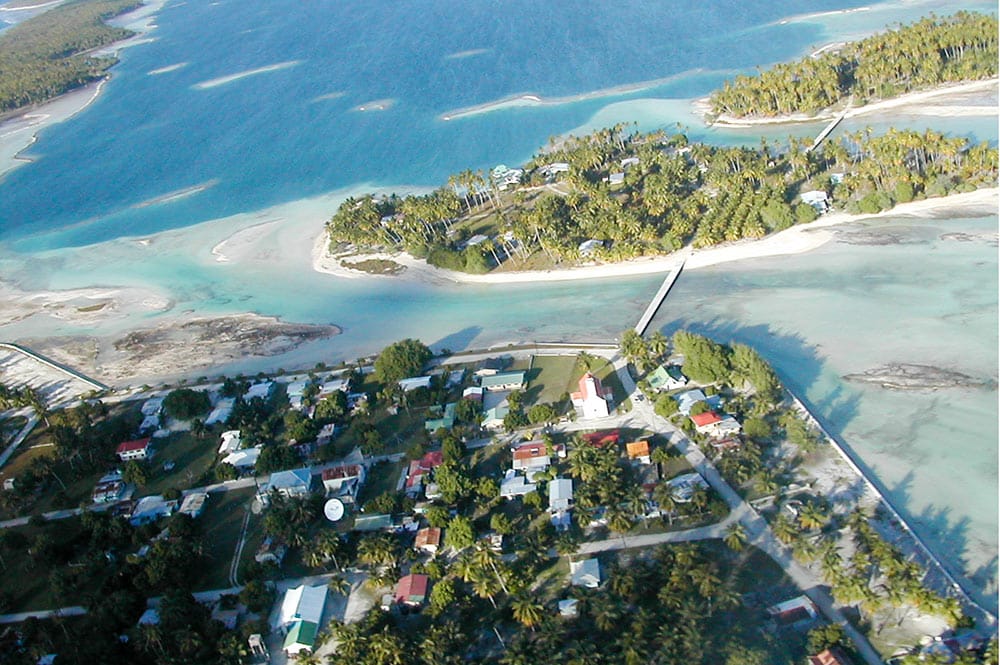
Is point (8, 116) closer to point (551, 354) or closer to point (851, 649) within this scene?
point (551, 354)

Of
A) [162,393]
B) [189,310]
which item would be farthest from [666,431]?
[189,310]

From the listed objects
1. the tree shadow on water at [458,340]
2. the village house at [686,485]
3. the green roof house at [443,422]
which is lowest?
the village house at [686,485]

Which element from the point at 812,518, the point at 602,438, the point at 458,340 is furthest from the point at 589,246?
the point at 812,518

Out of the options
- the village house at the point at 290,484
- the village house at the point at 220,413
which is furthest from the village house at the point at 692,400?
the village house at the point at 220,413

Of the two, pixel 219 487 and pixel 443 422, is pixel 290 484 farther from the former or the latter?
pixel 443 422

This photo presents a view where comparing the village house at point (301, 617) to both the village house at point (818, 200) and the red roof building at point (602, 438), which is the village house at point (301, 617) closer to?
the red roof building at point (602, 438)

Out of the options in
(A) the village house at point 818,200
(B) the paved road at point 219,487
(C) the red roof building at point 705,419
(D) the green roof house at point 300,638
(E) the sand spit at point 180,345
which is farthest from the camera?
(A) the village house at point 818,200
